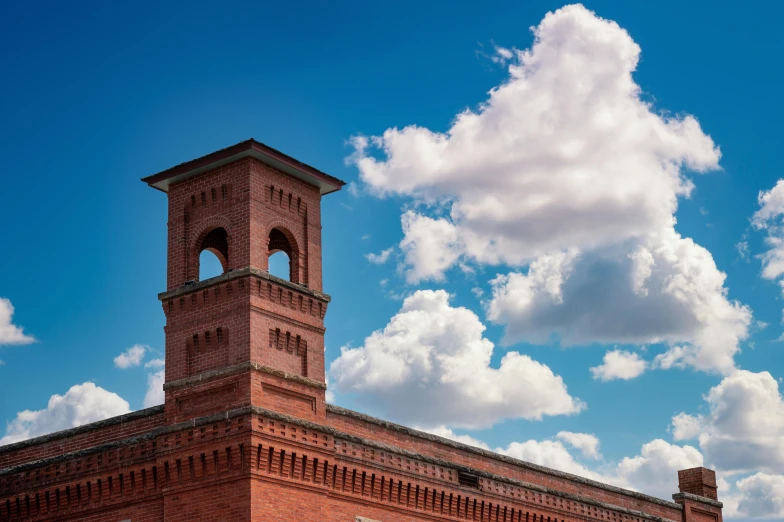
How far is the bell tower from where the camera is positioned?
79.2ft

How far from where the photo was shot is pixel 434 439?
2820cm

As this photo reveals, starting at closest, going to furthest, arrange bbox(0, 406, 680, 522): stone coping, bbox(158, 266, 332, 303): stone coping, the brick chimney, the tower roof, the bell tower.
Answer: bbox(0, 406, 680, 522): stone coping → the bell tower → bbox(158, 266, 332, 303): stone coping → the tower roof → the brick chimney

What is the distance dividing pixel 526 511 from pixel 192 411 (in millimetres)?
10422

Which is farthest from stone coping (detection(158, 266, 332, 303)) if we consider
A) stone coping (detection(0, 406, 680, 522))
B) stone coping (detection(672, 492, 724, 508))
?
stone coping (detection(672, 492, 724, 508))

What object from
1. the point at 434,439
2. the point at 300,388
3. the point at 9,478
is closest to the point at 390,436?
the point at 434,439

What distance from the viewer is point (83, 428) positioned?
25.9 m

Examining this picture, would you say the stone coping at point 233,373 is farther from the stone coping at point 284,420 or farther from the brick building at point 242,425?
the stone coping at point 284,420

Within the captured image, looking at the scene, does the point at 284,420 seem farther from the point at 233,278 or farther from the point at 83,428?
the point at 83,428

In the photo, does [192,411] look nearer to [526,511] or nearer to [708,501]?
[526,511]

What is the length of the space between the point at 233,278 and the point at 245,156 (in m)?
2.80

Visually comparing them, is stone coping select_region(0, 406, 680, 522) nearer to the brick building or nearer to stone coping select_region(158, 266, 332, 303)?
the brick building

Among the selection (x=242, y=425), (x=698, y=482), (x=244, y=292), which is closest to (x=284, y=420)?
(x=242, y=425)

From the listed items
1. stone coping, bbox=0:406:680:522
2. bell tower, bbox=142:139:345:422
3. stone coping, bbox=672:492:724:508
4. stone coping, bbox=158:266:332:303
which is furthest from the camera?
stone coping, bbox=672:492:724:508

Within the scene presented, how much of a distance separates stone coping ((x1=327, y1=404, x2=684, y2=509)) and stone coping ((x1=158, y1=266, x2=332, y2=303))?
8.57 ft
